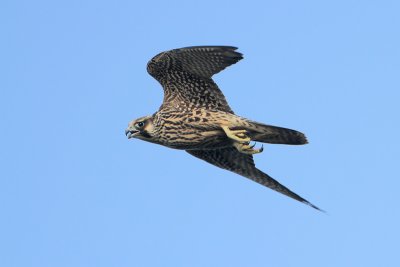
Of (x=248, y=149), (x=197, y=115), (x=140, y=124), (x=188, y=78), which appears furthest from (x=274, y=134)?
(x=140, y=124)

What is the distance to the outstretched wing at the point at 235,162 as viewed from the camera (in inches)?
791

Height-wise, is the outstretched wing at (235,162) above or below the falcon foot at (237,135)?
below

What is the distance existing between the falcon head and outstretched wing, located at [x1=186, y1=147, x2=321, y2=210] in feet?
5.85

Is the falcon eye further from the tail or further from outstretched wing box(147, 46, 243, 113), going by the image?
the tail

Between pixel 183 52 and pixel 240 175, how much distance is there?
10.6ft

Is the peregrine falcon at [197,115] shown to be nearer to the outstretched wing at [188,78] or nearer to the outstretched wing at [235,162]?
the outstretched wing at [188,78]

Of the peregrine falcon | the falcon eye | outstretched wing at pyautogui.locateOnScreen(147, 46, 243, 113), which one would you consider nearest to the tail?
the peregrine falcon

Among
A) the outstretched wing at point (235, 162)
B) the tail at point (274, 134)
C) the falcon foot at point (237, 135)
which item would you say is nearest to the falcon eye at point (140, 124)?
the falcon foot at point (237, 135)

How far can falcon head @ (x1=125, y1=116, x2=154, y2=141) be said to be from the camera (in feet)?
60.6

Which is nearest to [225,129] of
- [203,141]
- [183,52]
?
[203,141]

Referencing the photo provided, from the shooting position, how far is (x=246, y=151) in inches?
716

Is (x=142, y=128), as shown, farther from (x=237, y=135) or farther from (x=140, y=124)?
(x=237, y=135)

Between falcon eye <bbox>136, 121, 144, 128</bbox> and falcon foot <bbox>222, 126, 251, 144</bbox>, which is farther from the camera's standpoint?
falcon eye <bbox>136, 121, 144, 128</bbox>

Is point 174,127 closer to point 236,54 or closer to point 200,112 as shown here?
point 200,112
